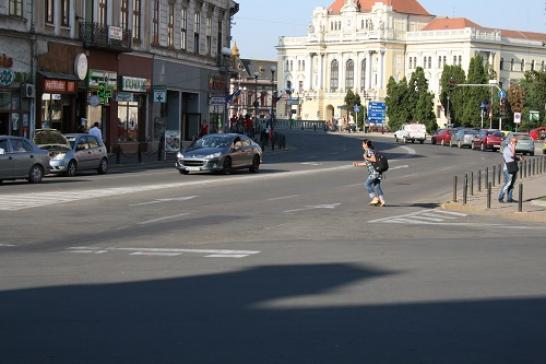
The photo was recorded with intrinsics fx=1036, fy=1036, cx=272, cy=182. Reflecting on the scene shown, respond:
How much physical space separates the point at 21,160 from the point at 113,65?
20980mm

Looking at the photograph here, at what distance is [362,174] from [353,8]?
140609 millimetres

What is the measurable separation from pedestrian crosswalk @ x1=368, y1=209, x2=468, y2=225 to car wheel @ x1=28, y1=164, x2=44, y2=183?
41.1 ft

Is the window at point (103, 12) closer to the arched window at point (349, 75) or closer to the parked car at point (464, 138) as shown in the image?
the parked car at point (464, 138)

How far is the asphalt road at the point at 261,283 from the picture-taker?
901 centimetres

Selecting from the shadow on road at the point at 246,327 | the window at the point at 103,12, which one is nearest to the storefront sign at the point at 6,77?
the window at the point at 103,12

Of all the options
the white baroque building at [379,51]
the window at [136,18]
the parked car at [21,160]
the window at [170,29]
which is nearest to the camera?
the parked car at [21,160]

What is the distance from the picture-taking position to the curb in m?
24.0

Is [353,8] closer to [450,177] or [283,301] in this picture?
[450,177]

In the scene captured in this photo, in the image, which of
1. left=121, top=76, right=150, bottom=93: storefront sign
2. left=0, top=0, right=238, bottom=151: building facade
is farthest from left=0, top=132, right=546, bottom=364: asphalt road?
left=121, top=76, right=150, bottom=93: storefront sign

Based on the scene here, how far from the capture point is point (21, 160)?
30.8 meters

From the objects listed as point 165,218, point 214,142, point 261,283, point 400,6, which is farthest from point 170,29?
point 400,6

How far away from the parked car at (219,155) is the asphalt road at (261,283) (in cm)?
1096

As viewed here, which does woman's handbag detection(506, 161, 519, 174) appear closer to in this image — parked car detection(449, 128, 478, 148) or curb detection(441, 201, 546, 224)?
curb detection(441, 201, 546, 224)

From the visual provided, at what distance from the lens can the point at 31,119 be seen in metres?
43.5
